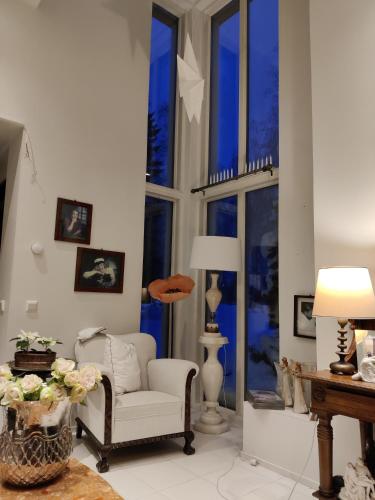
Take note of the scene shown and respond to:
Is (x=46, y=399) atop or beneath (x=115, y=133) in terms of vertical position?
beneath

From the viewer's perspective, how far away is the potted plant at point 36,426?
1330mm

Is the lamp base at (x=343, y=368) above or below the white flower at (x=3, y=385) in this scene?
below

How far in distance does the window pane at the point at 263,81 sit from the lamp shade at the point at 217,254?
100 cm

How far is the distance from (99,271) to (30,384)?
2340 millimetres

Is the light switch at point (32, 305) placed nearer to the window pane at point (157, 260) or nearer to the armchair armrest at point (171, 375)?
the armchair armrest at point (171, 375)

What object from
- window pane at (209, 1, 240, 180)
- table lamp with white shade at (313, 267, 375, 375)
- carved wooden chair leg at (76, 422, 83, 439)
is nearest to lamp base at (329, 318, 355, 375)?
table lamp with white shade at (313, 267, 375, 375)

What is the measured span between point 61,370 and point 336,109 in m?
2.39

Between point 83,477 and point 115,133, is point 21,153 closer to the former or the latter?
point 115,133

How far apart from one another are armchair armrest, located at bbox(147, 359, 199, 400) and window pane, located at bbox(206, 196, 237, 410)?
1.04 meters

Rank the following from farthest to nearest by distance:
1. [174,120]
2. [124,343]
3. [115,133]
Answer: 1. [174,120]
2. [115,133]
3. [124,343]

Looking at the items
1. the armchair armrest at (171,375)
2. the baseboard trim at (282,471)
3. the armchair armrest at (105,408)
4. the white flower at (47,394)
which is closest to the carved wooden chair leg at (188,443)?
the armchair armrest at (171,375)

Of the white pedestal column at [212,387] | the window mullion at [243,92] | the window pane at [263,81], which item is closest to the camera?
the white pedestal column at [212,387]

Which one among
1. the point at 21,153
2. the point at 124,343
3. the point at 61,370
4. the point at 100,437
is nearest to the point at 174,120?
the point at 21,153

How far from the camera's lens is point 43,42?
350 centimetres
